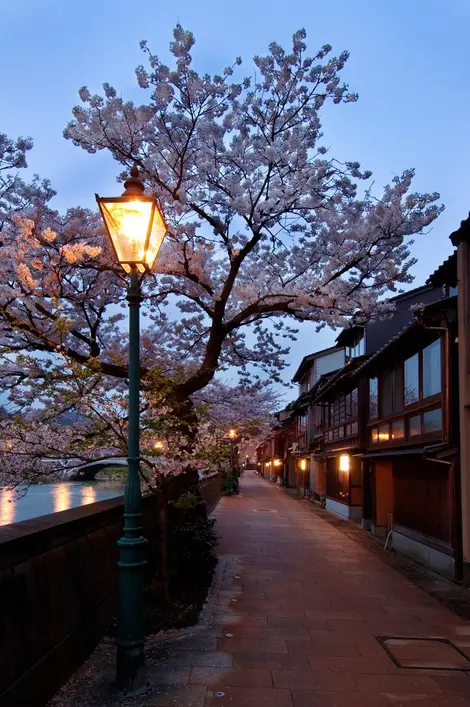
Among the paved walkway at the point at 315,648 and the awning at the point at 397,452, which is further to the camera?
the awning at the point at 397,452

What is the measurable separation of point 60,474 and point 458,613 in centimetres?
661

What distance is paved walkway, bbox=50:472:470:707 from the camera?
5469 mm

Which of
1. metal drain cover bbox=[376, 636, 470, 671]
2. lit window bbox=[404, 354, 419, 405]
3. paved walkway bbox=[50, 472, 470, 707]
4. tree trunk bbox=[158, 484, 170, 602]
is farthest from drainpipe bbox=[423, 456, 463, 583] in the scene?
tree trunk bbox=[158, 484, 170, 602]

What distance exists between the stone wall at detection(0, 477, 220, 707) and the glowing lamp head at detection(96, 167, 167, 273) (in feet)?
9.10

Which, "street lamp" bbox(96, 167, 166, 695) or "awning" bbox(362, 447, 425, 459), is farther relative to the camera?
"awning" bbox(362, 447, 425, 459)

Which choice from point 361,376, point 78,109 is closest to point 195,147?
point 78,109

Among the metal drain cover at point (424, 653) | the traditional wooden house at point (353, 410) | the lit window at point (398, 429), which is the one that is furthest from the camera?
the traditional wooden house at point (353, 410)

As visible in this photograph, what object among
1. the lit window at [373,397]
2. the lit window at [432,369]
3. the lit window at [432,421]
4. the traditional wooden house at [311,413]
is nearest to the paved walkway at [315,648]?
Answer: the lit window at [432,421]

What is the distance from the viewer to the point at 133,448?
18.7 feet

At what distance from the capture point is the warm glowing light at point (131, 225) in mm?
5832

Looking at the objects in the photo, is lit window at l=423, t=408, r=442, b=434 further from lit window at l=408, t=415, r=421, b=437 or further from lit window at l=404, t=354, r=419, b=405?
lit window at l=404, t=354, r=419, b=405

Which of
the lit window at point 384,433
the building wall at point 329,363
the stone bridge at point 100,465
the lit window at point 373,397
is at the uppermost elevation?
the building wall at point 329,363

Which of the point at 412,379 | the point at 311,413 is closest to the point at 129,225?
the point at 412,379

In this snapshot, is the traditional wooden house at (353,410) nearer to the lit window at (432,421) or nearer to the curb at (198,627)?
the lit window at (432,421)
